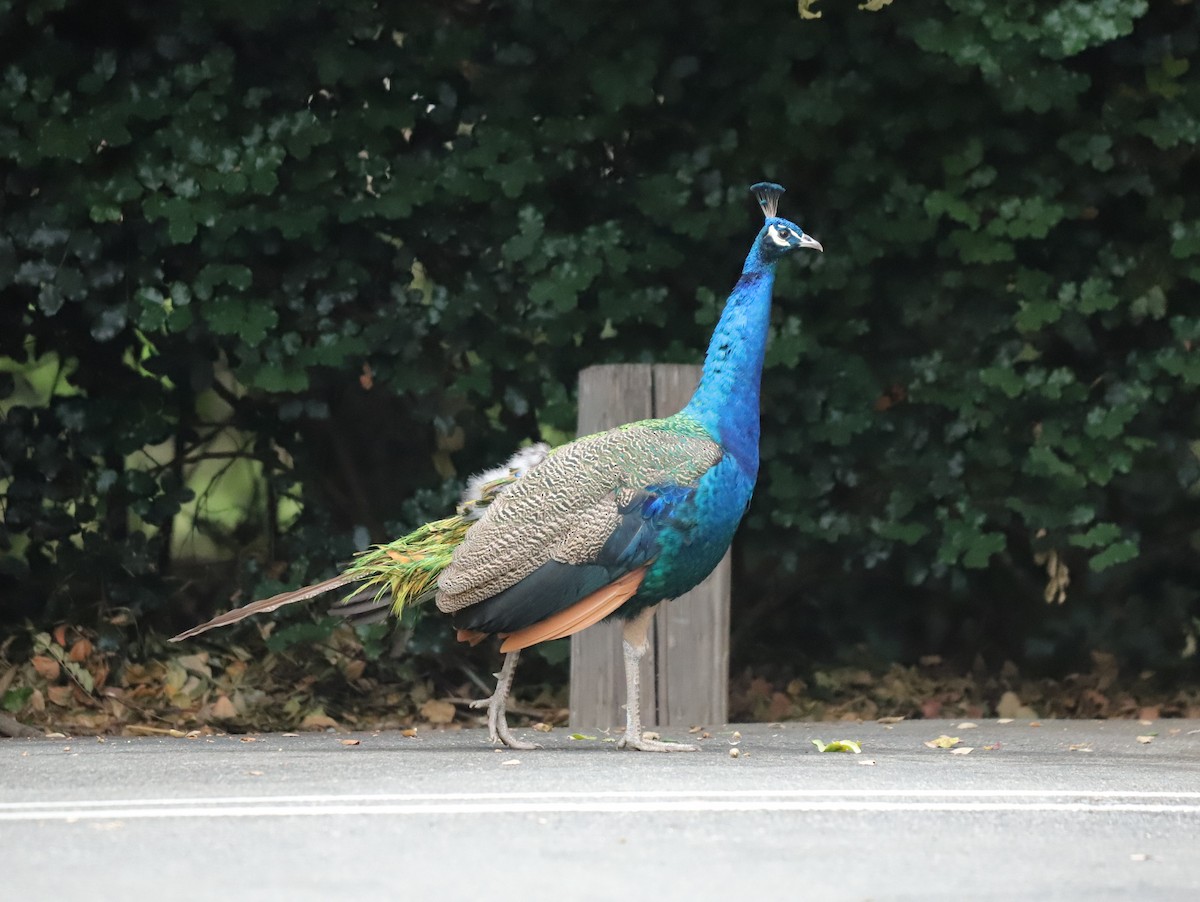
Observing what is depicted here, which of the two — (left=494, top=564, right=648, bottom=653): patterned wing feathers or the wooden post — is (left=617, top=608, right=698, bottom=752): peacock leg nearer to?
(left=494, top=564, right=648, bottom=653): patterned wing feathers

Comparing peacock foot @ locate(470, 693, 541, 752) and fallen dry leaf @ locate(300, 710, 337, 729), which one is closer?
peacock foot @ locate(470, 693, 541, 752)

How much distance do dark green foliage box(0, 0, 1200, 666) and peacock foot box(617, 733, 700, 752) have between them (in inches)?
70.6

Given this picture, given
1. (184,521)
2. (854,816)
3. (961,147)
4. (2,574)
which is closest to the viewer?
(854,816)

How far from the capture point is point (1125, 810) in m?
5.32

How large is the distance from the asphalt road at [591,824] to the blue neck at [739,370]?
1.04 meters

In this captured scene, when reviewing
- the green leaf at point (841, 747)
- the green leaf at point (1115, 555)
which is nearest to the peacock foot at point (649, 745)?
the green leaf at point (841, 747)

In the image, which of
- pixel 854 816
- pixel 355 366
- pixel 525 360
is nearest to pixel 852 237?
pixel 525 360

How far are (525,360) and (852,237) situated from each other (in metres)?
1.41

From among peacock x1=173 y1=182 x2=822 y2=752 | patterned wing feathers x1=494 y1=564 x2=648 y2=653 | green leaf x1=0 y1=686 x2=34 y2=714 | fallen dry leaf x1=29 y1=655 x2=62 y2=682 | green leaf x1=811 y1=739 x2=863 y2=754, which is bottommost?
green leaf x1=811 y1=739 x2=863 y2=754

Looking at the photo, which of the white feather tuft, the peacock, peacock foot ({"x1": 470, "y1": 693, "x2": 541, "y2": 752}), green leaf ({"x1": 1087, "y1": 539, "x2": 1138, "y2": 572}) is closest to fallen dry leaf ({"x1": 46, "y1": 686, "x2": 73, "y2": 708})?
the peacock

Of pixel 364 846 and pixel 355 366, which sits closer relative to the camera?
pixel 364 846

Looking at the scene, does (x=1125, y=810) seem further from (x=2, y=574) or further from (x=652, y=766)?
(x=2, y=574)

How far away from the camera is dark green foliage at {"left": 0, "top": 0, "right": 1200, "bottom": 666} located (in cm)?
A: 784

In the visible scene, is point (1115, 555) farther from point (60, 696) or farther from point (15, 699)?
point (15, 699)
